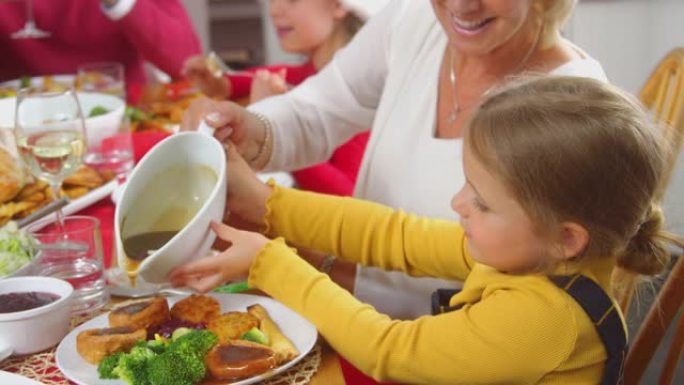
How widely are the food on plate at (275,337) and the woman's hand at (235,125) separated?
34 cm

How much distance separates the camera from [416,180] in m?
1.46

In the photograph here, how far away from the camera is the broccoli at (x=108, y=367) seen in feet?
2.95

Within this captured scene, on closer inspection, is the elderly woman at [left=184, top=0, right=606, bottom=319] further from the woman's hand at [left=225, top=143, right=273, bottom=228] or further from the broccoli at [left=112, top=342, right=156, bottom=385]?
the broccoli at [left=112, top=342, right=156, bottom=385]

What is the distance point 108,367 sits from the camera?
35.5 inches

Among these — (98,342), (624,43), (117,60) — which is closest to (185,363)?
(98,342)

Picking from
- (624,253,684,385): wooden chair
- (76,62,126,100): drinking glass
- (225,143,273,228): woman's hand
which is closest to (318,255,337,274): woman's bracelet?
(225,143,273,228): woman's hand

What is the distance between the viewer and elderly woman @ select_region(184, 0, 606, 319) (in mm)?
1365

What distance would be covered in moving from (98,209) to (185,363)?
68 centimetres

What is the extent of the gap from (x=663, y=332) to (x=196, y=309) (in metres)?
0.61

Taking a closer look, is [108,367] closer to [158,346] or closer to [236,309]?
[158,346]

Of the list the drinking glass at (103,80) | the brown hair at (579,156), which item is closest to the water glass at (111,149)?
the drinking glass at (103,80)

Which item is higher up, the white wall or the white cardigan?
the white cardigan

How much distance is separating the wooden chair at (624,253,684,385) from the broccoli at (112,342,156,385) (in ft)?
2.15

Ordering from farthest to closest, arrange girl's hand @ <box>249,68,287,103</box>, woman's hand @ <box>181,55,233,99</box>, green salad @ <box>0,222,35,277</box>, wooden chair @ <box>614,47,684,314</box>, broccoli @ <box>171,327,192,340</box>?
woman's hand @ <box>181,55,233,99</box> → girl's hand @ <box>249,68,287,103</box> → wooden chair @ <box>614,47,684,314</box> → green salad @ <box>0,222,35,277</box> → broccoli @ <box>171,327,192,340</box>
